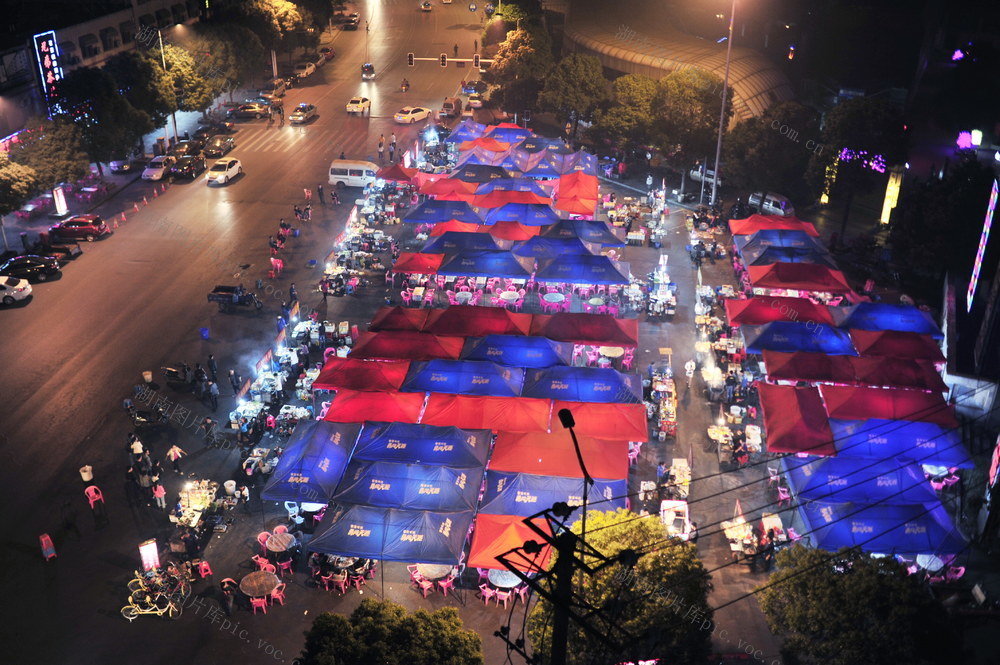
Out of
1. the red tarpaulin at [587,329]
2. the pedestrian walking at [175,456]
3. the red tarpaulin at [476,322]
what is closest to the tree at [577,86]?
the red tarpaulin at [587,329]

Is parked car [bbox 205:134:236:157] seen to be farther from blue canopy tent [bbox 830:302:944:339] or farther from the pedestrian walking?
blue canopy tent [bbox 830:302:944:339]

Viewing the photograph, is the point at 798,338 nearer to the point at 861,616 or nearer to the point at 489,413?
the point at 489,413

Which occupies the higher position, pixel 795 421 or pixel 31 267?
pixel 795 421

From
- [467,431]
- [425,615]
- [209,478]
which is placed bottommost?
[209,478]

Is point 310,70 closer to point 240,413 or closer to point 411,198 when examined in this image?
point 411,198

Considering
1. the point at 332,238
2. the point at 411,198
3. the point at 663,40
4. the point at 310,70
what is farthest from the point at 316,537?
the point at 310,70

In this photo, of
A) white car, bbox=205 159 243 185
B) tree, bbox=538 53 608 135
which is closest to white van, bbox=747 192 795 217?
tree, bbox=538 53 608 135

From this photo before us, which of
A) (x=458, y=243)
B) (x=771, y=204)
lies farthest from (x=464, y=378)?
(x=771, y=204)

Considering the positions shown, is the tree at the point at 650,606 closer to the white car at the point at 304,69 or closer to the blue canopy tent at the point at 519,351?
the blue canopy tent at the point at 519,351
